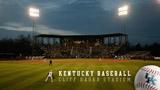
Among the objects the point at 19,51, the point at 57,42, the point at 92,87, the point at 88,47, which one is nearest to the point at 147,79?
the point at 92,87

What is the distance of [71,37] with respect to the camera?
136500 millimetres

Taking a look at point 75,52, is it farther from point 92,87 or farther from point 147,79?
point 147,79

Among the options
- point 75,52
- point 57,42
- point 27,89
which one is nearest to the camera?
point 27,89

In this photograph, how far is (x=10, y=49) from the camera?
374 feet

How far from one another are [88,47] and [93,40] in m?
6.17

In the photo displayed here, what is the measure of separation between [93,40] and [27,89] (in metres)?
113

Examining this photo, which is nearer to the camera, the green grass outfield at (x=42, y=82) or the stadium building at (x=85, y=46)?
the green grass outfield at (x=42, y=82)

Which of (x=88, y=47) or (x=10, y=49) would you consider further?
(x=88, y=47)

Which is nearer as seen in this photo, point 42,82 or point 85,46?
point 42,82

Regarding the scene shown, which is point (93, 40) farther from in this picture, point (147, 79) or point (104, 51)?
point (147, 79)

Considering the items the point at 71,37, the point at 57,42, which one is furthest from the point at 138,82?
the point at 57,42

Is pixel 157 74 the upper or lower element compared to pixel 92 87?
upper

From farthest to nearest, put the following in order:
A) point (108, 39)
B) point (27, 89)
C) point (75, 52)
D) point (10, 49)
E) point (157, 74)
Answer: point (108, 39), point (75, 52), point (10, 49), point (27, 89), point (157, 74)

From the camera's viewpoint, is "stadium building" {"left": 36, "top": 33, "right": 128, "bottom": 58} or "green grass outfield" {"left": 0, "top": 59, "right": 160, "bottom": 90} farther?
"stadium building" {"left": 36, "top": 33, "right": 128, "bottom": 58}
